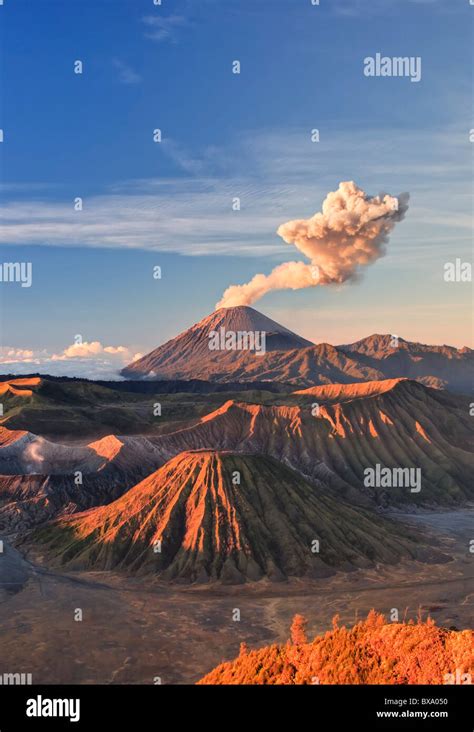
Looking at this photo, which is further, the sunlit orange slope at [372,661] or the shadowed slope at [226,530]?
the shadowed slope at [226,530]

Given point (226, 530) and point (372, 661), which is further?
point (226, 530)

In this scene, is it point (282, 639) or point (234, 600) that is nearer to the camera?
point (282, 639)

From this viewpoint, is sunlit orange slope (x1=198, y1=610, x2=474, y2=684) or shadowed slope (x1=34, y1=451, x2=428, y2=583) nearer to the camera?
sunlit orange slope (x1=198, y1=610, x2=474, y2=684)

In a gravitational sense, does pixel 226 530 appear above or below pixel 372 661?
below
